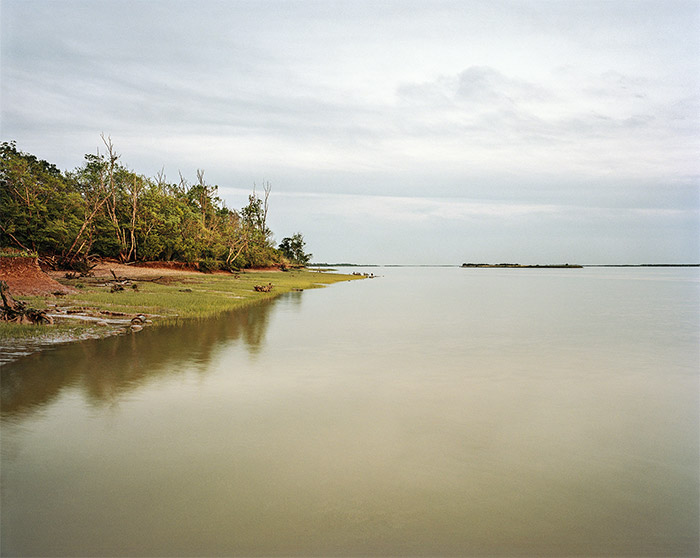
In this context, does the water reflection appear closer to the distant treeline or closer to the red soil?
the red soil

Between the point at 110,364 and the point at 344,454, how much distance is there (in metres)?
7.36

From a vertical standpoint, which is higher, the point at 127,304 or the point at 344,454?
the point at 127,304

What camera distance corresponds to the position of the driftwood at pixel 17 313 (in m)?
15.4

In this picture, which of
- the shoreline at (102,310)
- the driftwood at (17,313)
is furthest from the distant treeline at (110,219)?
the driftwood at (17,313)

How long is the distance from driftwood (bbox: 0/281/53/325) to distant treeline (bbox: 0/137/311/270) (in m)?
23.0

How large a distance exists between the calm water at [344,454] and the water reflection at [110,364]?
7 centimetres

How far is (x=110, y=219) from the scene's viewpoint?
4988cm

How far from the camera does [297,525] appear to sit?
4676mm

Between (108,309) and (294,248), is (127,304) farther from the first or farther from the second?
(294,248)

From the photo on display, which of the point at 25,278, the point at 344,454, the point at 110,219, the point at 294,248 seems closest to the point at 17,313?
the point at 25,278

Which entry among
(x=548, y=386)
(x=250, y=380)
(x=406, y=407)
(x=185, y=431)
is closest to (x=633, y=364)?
(x=548, y=386)

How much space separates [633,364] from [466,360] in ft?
14.8

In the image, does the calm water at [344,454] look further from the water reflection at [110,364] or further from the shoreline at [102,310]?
the shoreline at [102,310]

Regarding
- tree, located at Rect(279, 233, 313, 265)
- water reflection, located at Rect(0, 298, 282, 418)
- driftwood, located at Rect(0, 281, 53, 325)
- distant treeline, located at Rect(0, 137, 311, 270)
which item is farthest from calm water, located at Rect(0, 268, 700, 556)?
tree, located at Rect(279, 233, 313, 265)
